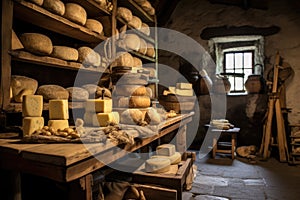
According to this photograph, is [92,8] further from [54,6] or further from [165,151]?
[165,151]

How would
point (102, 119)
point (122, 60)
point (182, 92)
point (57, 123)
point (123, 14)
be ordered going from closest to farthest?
point (57, 123) → point (102, 119) → point (122, 60) → point (123, 14) → point (182, 92)

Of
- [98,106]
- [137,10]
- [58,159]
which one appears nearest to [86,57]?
[98,106]

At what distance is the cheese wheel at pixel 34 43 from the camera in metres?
1.63

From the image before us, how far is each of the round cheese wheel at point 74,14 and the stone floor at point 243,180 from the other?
202cm

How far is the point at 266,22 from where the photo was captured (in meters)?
4.80

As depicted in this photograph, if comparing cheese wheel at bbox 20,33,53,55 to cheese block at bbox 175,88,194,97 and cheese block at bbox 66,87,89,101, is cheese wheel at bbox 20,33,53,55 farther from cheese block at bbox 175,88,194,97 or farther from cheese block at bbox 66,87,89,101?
cheese block at bbox 175,88,194,97

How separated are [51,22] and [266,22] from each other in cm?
433

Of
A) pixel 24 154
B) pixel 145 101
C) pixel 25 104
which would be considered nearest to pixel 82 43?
pixel 145 101

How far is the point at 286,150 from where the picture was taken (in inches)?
160

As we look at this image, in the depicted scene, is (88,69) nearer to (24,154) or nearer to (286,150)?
(24,154)

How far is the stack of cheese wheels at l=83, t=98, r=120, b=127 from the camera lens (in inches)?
61.7

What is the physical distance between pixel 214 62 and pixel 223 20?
89 centimetres

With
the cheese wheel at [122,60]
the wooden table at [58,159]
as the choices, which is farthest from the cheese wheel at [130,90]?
the wooden table at [58,159]

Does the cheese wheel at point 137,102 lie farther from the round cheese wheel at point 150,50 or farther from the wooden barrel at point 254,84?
the wooden barrel at point 254,84
